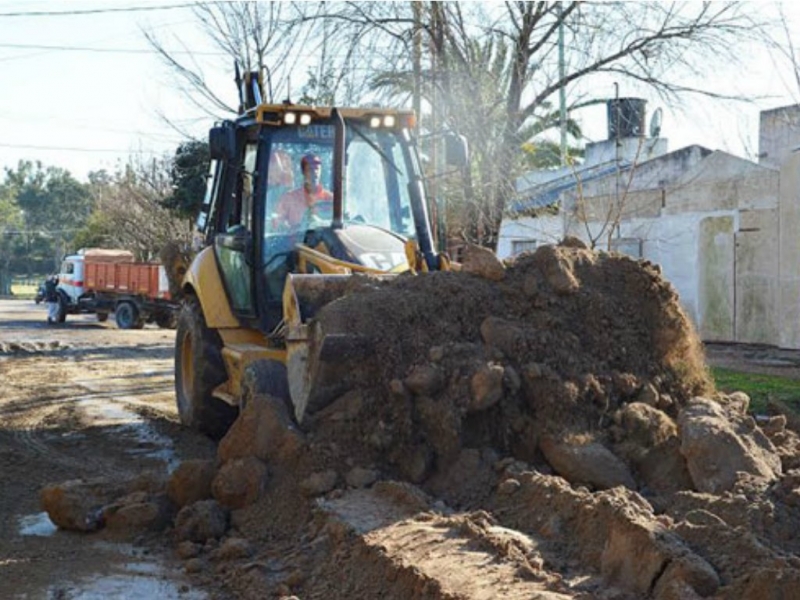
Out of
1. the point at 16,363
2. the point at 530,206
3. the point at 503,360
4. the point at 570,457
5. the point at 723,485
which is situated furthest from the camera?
the point at 530,206

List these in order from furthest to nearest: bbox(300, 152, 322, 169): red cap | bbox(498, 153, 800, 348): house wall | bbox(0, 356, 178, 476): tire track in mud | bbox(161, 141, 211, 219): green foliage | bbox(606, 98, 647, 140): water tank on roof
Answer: bbox(161, 141, 211, 219): green foliage → bbox(606, 98, 647, 140): water tank on roof → bbox(498, 153, 800, 348): house wall → bbox(0, 356, 178, 476): tire track in mud → bbox(300, 152, 322, 169): red cap

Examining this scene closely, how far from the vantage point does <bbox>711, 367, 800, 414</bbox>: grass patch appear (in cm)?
1192

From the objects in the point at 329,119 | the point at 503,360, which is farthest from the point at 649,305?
the point at 329,119

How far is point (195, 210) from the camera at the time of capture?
25.6 m

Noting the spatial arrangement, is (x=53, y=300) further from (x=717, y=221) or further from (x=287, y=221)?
(x=287, y=221)

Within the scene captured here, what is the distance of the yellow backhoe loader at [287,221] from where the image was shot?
359 inches

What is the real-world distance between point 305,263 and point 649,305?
292 cm

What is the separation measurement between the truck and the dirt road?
10.4 m

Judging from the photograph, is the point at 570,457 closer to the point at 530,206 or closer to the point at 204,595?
the point at 204,595

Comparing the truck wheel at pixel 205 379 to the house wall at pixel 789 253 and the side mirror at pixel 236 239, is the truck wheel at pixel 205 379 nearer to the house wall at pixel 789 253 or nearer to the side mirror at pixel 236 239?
the side mirror at pixel 236 239

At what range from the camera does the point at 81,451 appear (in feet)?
33.5

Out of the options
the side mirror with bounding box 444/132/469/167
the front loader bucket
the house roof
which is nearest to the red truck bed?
the house roof

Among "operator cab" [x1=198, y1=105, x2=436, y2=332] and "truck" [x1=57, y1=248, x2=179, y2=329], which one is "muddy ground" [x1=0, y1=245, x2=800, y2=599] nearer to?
"operator cab" [x1=198, y1=105, x2=436, y2=332]

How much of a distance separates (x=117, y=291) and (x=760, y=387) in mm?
24863
